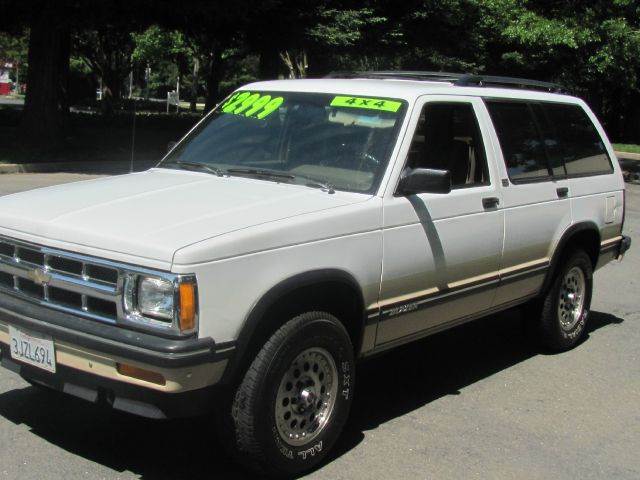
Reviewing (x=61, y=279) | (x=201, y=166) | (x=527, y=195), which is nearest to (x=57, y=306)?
(x=61, y=279)

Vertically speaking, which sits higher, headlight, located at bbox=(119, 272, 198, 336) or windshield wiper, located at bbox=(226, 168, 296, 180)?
windshield wiper, located at bbox=(226, 168, 296, 180)

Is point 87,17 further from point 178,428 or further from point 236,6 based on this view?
point 178,428

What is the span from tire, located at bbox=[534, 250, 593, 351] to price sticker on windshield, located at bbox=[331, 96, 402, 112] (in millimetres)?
2152

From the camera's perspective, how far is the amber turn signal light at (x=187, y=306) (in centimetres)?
338

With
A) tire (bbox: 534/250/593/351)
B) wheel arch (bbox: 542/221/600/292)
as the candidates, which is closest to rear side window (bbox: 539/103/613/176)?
wheel arch (bbox: 542/221/600/292)

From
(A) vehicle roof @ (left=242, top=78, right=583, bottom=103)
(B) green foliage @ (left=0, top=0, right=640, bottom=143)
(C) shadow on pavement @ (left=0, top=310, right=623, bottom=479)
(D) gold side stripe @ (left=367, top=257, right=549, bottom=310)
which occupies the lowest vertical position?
(C) shadow on pavement @ (left=0, top=310, right=623, bottom=479)

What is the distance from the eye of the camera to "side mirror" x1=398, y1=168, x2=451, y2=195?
14.1 ft

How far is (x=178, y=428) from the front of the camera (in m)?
4.61

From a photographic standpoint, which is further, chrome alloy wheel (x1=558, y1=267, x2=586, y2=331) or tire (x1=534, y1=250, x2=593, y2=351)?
chrome alloy wheel (x1=558, y1=267, x2=586, y2=331)

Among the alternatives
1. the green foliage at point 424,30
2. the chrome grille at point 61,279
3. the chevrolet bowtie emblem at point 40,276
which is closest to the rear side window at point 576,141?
the chrome grille at point 61,279

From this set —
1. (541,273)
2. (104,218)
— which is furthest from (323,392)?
(541,273)

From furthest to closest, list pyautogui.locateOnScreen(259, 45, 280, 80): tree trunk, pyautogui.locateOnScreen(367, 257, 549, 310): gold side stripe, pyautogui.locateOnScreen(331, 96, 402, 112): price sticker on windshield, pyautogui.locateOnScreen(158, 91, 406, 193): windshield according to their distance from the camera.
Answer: pyautogui.locateOnScreen(259, 45, 280, 80): tree trunk < pyautogui.locateOnScreen(331, 96, 402, 112): price sticker on windshield < pyautogui.locateOnScreen(158, 91, 406, 193): windshield < pyautogui.locateOnScreen(367, 257, 549, 310): gold side stripe

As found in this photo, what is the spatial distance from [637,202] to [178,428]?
14.5 m

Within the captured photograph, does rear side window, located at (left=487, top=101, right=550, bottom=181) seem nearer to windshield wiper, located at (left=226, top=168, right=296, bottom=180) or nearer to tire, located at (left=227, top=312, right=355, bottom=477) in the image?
windshield wiper, located at (left=226, top=168, right=296, bottom=180)
